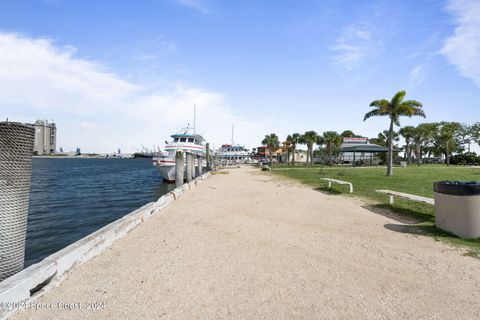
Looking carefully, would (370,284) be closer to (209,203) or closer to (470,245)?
(470,245)

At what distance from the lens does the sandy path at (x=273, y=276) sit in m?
3.09

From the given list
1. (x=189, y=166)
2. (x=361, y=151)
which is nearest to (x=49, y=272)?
(x=189, y=166)

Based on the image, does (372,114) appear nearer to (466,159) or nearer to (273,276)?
(273,276)

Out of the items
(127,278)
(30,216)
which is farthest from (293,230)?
(30,216)

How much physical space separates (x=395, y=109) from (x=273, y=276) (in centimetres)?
2375

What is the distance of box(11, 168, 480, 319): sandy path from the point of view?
3.09 metres

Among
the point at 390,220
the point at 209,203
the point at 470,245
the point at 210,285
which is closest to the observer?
the point at 210,285

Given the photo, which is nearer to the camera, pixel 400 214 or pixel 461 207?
pixel 461 207

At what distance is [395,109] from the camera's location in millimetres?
22906

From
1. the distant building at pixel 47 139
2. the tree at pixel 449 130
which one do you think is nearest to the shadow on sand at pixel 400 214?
the tree at pixel 449 130

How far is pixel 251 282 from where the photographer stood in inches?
148

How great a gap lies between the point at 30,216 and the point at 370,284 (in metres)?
14.4

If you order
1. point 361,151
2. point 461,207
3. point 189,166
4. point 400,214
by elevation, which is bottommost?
point 400,214

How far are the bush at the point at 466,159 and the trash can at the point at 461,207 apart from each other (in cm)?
6248
